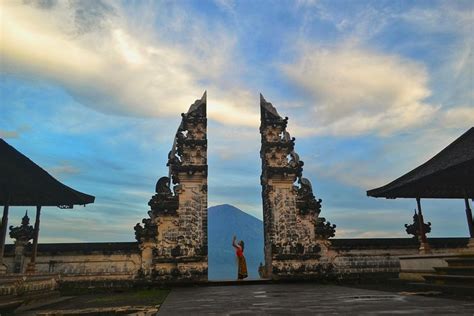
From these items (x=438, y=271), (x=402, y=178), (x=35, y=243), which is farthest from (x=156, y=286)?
(x=402, y=178)

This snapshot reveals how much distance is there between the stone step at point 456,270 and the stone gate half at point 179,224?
298 inches

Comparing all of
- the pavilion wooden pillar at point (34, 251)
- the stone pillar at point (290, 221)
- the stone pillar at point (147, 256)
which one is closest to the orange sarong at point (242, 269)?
the stone pillar at point (290, 221)

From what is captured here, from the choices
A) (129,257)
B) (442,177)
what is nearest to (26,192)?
(129,257)

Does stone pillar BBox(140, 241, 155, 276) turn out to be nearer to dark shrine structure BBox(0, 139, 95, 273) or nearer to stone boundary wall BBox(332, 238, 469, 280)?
dark shrine structure BBox(0, 139, 95, 273)

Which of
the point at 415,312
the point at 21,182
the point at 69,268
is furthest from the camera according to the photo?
the point at 69,268

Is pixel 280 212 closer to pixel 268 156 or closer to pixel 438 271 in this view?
pixel 268 156

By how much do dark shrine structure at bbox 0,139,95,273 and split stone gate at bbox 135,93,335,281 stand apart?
9.26 ft

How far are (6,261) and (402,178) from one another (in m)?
14.5

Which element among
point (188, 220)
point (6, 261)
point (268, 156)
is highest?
point (268, 156)

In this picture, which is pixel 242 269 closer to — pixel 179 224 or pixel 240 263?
pixel 240 263

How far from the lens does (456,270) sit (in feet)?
29.9

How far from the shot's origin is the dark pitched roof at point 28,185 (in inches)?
329

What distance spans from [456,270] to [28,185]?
12009 millimetres

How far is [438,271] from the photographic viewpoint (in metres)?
9.95
